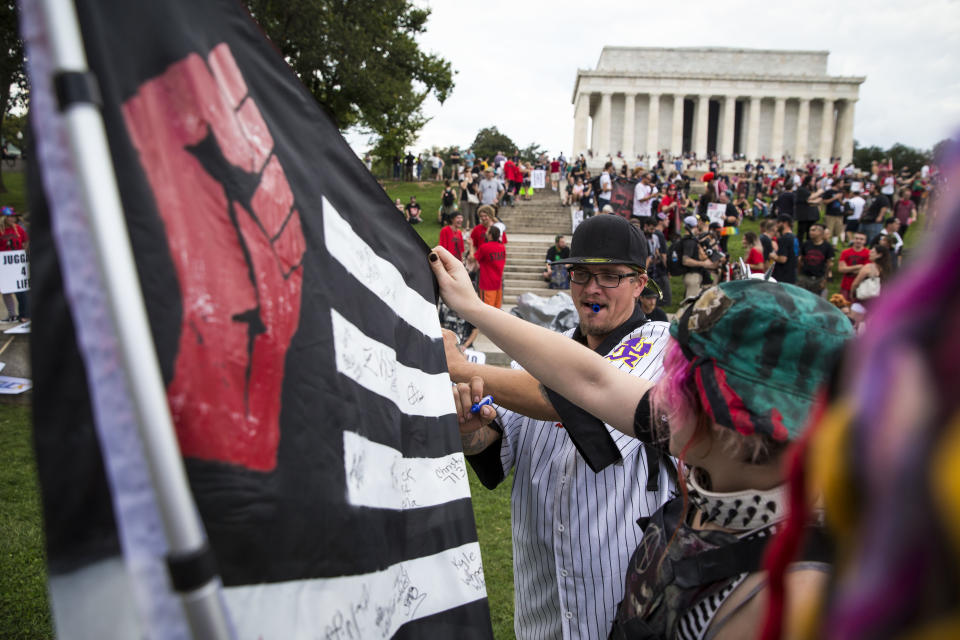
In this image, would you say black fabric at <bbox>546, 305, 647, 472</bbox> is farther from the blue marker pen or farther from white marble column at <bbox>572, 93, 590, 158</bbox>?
white marble column at <bbox>572, 93, 590, 158</bbox>

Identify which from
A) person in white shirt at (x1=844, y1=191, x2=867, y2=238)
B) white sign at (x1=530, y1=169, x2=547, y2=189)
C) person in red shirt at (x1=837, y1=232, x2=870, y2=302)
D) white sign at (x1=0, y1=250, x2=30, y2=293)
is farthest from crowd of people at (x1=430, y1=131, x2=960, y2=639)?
white sign at (x1=530, y1=169, x2=547, y2=189)

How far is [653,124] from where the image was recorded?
72562 mm

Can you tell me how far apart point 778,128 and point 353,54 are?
60.8m

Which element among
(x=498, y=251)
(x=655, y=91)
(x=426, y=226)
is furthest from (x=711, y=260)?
(x=655, y=91)

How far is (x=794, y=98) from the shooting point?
72625 millimetres

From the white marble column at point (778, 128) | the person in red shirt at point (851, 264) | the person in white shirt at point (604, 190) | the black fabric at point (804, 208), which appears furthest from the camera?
the white marble column at point (778, 128)

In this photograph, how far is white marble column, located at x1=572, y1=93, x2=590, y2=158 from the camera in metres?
73.8

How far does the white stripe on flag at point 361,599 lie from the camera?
1.04 meters

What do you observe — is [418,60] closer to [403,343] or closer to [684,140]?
[403,343]

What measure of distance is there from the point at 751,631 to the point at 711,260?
11.8 m

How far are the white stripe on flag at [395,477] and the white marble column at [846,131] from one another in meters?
82.3

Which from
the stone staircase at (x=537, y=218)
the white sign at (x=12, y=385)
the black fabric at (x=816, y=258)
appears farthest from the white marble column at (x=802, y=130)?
the white sign at (x=12, y=385)

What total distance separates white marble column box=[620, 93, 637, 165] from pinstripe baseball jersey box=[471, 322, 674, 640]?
→ 241 feet

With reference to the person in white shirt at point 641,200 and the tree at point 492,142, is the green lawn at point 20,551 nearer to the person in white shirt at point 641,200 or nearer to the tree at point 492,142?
the person in white shirt at point 641,200
